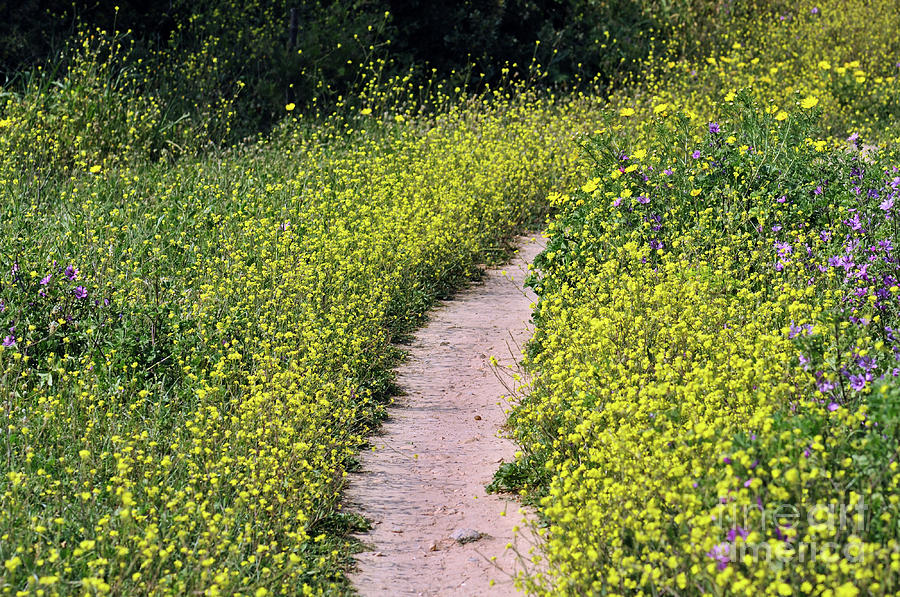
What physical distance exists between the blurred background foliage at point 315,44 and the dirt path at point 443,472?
4.45 m

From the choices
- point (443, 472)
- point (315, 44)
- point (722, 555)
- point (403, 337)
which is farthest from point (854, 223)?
point (315, 44)

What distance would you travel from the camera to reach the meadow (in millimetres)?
3449

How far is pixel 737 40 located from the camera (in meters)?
13.5

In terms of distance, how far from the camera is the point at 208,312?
5.81 meters

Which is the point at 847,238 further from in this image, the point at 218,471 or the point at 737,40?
the point at 737,40

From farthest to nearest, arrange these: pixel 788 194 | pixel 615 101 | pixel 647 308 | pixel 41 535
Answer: pixel 615 101 → pixel 788 194 → pixel 647 308 → pixel 41 535

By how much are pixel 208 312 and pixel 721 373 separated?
2.91 metres

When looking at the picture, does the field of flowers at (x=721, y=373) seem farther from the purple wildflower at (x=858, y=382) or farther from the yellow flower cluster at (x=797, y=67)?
the yellow flower cluster at (x=797, y=67)

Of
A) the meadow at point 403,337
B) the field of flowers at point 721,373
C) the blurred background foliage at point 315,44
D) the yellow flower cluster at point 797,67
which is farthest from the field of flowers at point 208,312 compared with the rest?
the yellow flower cluster at point 797,67

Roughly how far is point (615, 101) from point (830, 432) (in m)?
8.68

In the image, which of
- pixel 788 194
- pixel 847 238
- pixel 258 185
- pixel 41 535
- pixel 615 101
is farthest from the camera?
pixel 615 101

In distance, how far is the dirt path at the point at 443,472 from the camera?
4066mm

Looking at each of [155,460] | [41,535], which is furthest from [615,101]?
[41,535]

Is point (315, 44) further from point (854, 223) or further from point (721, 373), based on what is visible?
point (721, 373)
